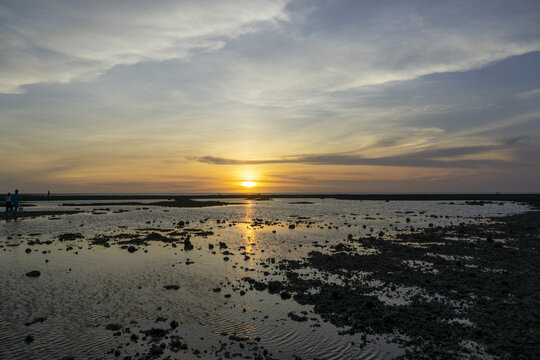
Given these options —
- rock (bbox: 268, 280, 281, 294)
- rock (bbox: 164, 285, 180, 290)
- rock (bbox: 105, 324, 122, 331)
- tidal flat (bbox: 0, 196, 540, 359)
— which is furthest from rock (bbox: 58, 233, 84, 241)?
rock (bbox: 268, 280, 281, 294)

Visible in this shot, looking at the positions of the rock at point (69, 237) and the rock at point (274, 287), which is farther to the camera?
the rock at point (69, 237)

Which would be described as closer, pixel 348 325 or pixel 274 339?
pixel 274 339

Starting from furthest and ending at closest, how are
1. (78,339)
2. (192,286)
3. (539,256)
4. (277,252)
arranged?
(277,252)
(539,256)
(192,286)
(78,339)

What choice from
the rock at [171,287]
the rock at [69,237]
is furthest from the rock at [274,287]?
the rock at [69,237]

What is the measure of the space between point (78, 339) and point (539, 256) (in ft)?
108

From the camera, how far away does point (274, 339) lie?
12.9 metres

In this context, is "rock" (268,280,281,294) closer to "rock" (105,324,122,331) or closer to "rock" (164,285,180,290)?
"rock" (164,285,180,290)

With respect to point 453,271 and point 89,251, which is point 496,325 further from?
point 89,251

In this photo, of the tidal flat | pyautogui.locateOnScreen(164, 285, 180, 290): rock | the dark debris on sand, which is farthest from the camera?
pyautogui.locateOnScreen(164, 285, 180, 290): rock

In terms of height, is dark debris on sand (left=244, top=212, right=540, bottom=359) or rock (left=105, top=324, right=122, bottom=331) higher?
dark debris on sand (left=244, top=212, right=540, bottom=359)

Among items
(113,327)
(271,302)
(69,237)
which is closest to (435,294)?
(271,302)

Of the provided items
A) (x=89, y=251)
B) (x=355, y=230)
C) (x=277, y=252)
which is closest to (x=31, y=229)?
(x=89, y=251)

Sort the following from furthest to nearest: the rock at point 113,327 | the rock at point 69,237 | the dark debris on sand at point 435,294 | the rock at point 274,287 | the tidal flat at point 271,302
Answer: the rock at point 69,237 < the rock at point 274,287 < the rock at point 113,327 < the dark debris on sand at point 435,294 < the tidal flat at point 271,302

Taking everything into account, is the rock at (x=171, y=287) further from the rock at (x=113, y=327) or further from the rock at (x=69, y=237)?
the rock at (x=69, y=237)
